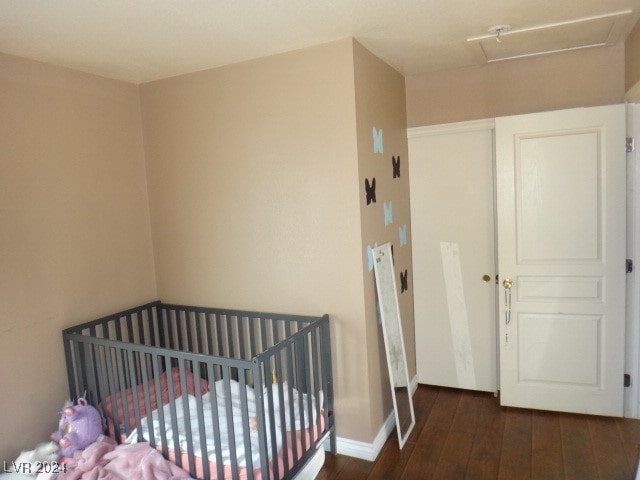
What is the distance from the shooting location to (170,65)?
2.80 metres

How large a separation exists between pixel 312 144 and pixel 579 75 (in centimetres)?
182

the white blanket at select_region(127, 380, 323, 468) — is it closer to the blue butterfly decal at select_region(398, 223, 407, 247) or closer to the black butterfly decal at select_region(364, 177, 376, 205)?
the black butterfly decal at select_region(364, 177, 376, 205)

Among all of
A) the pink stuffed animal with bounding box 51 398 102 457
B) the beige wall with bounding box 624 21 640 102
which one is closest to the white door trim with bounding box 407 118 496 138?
the beige wall with bounding box 624 21 640 102

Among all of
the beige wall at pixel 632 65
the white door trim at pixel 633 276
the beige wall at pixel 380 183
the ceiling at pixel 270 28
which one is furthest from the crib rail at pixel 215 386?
the beige wall at pixel 632 65

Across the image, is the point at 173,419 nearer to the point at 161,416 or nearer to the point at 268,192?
the point at 161,416

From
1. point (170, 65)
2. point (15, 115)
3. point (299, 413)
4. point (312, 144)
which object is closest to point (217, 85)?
point (170, 65)

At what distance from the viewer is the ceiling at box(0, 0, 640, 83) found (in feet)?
6.60

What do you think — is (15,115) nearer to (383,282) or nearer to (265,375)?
(265,375)

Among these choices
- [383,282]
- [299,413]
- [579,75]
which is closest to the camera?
[299,413]

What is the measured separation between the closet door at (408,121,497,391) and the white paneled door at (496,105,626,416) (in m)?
0.19

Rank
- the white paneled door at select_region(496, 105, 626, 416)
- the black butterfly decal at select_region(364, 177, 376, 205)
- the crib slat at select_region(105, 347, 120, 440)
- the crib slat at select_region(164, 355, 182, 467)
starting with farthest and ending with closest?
the white paneled door at select_region(496, 105, 626, 416) → the black butterfly decal at select_region(364, 177, 376, 205) → the crib slat at select_region(105, 347, 120, 440) → the crib slat at select_region(164, 355, 182, 467)

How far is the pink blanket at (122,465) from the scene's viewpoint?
6.97 feet

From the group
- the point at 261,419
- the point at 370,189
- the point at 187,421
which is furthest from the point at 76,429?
the point at 370,189

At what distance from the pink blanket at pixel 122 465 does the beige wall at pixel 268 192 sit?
3.25ft
